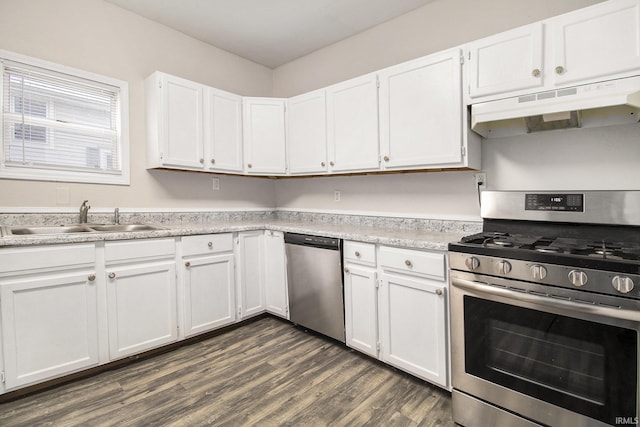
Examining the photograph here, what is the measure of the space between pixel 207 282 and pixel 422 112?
6.93 ft

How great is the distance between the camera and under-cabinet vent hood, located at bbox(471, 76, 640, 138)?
1.52 m

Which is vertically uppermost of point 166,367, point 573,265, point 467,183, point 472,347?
point 467,183

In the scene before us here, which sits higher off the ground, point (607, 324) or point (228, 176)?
point (228, 176)

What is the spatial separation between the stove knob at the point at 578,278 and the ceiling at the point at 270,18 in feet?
7.64

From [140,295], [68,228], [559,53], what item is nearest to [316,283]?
[140,295]

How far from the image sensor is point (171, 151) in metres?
2.72

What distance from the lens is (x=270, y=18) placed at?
2820 millimetres

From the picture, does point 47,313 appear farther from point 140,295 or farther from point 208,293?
point 208,293

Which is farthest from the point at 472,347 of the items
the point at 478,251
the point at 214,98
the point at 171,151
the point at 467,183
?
the point at 214,98

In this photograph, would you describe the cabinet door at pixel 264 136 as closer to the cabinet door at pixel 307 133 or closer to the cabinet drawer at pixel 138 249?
the cabinet door at pixel 307 133

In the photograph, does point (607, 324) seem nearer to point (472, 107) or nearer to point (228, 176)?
point (472, 107)

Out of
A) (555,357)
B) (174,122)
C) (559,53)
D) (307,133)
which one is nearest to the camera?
(555,357)

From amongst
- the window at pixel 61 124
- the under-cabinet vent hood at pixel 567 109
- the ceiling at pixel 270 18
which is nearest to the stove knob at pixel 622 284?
the under-cabinet vent hood at pixel 567 109

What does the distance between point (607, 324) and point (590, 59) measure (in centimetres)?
130
